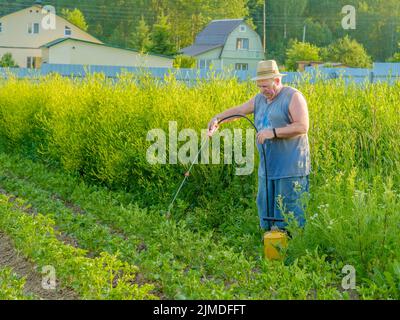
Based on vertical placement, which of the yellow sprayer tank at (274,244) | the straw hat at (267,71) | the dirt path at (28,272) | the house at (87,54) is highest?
the house at (87,54)

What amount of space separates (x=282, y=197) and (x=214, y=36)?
6309 cm

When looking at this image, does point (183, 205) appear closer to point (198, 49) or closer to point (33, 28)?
point (198, 49)

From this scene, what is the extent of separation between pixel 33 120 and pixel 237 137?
26.6 feet

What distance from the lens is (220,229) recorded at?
952 cm

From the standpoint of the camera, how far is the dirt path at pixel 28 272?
6801 millimetres

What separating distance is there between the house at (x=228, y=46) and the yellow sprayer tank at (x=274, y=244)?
2332 inches

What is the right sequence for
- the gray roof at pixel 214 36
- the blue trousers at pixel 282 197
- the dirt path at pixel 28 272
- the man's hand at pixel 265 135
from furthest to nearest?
1. the gray roof at pixel 214 36
2. the blue trousers at pixel 282 197
3. the man's hand at pixel 265 135
4. the dirt path at pixel 28 272

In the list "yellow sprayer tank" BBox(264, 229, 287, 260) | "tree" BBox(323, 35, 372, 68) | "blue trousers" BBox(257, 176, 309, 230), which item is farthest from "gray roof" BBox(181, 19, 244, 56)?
"yellow sprayer tank" BBox(264, 229, 287, 260)

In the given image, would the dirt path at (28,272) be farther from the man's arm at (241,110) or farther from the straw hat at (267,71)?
the straw hat at (267,71)

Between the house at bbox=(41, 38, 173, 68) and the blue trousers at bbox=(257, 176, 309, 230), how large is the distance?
46.3 m

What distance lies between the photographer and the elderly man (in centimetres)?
769

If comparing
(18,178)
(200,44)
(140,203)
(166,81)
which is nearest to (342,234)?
(140,203)

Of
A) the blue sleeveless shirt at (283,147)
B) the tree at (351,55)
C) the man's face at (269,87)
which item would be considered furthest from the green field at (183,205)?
the tree at (351,55)

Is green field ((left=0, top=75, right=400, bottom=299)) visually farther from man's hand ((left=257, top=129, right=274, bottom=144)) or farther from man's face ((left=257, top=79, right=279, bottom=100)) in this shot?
man's face ((left=257, top=79, right=279, bottom=100))
